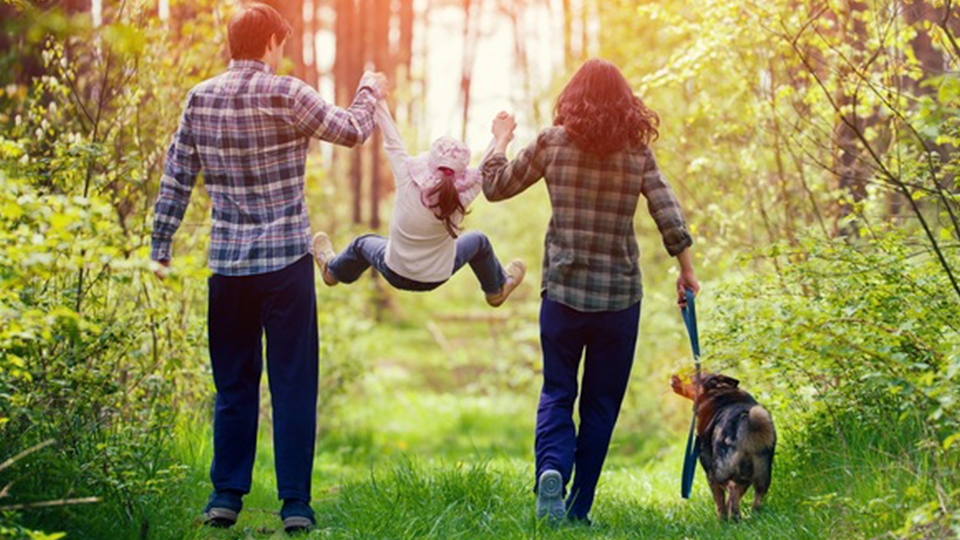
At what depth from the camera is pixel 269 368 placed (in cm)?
527

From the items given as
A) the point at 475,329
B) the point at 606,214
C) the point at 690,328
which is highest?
the point at 606,214

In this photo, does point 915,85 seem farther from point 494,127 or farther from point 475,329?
point 475,329

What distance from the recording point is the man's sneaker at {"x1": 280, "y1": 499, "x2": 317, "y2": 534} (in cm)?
512

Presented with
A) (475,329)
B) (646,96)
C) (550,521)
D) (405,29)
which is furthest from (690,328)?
(405,29)

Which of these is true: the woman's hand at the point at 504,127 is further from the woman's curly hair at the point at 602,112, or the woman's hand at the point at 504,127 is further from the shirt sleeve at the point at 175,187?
the shirt sleeve at the point at 175,187

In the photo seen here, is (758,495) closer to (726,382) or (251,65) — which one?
(726,382)

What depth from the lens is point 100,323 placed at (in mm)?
5078

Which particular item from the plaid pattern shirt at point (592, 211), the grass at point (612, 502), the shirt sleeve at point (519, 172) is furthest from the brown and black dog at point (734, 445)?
the shirt sleeve at point (519, 172)

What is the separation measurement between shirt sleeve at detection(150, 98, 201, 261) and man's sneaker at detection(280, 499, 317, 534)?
1229 millimetres

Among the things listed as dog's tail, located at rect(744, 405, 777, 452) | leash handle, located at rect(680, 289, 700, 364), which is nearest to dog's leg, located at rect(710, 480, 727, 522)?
dog's tail, located at rect(744, 405, 777, 452)

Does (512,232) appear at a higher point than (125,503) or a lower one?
higher

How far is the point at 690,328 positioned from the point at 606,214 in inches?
28.1

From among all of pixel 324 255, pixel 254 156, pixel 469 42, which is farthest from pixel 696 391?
pixel 469 42

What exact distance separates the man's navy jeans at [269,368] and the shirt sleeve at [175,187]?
0.28 m
